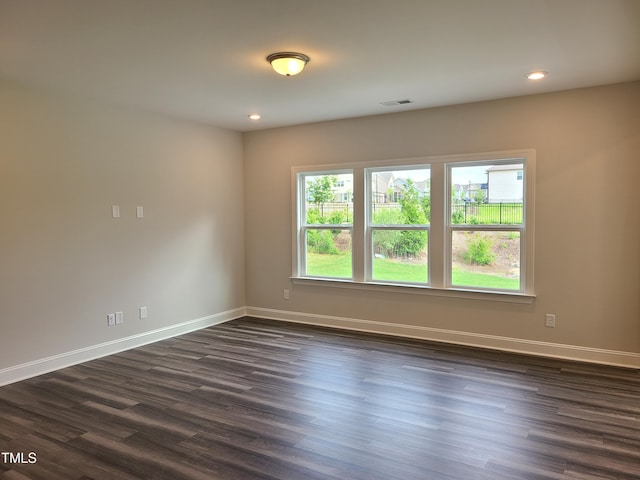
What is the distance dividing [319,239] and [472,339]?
2.23 metres

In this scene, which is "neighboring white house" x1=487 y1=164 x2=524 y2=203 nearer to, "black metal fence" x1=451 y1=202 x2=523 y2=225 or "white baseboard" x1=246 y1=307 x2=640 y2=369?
"black metal fence" x1=451 y1=202 x2=523 y2=225

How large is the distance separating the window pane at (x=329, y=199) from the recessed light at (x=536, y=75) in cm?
231

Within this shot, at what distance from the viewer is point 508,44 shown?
3084 mm

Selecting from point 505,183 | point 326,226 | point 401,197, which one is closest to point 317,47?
point 401,197

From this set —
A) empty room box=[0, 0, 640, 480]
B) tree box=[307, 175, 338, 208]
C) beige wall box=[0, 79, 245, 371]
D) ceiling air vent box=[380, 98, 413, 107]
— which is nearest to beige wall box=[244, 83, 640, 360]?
empty room box=[0, 0, 640, 480]

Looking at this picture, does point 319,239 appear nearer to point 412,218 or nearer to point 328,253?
point 328,253

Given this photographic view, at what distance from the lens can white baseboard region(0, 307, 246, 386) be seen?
12.6ft

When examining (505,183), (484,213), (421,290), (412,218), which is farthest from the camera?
(412,218)

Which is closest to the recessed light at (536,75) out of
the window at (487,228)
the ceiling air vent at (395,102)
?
the window at (487,228)

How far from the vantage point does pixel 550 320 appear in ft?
14.4

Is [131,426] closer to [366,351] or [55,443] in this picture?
[55,443]

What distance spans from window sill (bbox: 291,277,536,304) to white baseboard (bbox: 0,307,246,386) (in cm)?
125

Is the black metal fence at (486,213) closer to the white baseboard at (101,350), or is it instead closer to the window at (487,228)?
the window at (487,228)

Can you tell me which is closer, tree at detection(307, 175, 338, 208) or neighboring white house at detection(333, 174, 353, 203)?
neighboring white house at detection(333, 174, 353, 203)
